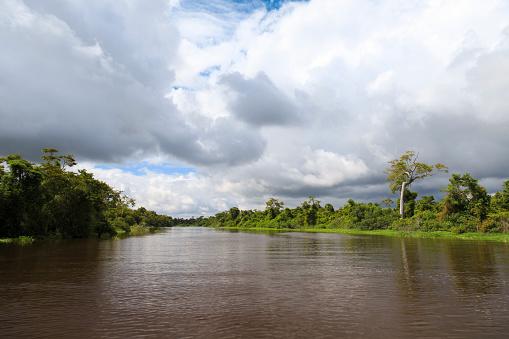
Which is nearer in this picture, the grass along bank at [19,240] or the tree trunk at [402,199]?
the grass along bank at [19,240]

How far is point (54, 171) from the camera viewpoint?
73438mm

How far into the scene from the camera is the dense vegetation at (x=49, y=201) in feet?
213

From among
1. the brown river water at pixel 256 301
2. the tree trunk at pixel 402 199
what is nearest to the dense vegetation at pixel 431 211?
the tree trunk at pixel 402 199

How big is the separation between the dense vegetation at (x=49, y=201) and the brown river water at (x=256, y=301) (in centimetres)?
3932

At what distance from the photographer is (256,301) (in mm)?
19250

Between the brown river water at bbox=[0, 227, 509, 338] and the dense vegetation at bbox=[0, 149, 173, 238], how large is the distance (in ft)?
129

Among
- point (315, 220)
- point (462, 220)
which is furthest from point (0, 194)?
point (315, 220)

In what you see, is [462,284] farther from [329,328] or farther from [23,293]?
[23,293]

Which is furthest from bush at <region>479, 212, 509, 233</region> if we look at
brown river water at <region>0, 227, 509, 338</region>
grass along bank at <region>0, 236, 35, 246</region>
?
grass along bank at <region>0, 236, 35, 246</region>

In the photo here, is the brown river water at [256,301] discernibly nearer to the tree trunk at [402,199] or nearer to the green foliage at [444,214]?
the green foliage at [444,214]

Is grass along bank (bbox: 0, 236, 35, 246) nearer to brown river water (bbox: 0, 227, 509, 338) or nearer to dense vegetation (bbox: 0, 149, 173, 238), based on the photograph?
dense vegetation (bbox: 0, 149, 173, 238)

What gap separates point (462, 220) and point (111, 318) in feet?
244

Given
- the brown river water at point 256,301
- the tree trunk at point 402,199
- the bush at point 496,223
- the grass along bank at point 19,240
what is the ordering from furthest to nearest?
the tree trunk at point 402,199
the bush at point 496,223
the grass along bank at point 19,240
the brown river water at point 256,301

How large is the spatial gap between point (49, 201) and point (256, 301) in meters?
67.1
